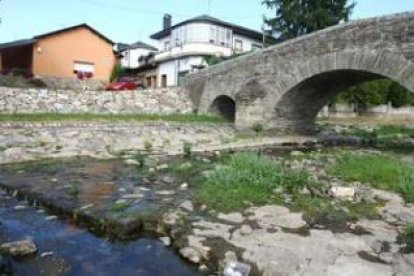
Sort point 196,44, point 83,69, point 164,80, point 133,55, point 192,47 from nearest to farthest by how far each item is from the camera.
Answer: point 83,69
point 196,44
point 192,47
point 164,80
point 133,55

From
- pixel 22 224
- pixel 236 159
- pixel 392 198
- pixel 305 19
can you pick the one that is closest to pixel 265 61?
pixel 236 159

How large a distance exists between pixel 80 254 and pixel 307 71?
41.6ft

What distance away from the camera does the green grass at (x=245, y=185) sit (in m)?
7.61

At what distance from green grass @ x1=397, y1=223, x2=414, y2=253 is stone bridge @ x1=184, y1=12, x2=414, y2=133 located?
7882 millimetres

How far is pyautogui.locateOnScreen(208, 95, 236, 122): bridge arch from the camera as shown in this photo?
79.9 feet

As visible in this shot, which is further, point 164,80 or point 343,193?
point 164,80

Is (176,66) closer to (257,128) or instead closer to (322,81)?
(257,128)

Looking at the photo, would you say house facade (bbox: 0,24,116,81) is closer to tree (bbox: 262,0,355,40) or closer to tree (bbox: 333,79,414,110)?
tree (bbox: 262,0,355,40)

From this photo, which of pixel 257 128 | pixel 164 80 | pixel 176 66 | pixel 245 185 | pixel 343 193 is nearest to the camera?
pixel 343 193

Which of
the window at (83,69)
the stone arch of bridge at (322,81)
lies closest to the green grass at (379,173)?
the stone arch of bridge at (322,81)

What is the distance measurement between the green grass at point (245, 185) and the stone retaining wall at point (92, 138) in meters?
5.79

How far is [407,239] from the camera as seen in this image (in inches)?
236

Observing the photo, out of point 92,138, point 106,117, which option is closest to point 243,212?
point 92,138

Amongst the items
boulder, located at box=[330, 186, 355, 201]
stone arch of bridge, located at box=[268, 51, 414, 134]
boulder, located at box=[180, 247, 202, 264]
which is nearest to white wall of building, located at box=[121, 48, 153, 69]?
stone arch of bridge, located at box=[268, 51, 414, 134]
